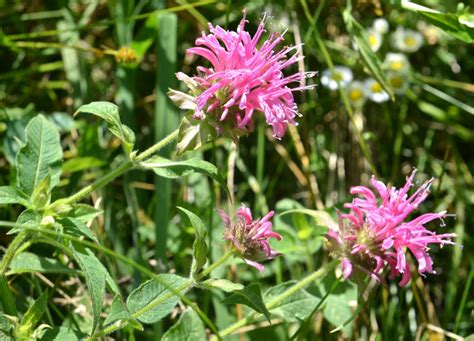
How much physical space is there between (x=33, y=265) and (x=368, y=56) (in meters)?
1.04

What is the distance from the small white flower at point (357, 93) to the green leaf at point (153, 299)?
1353 millimetres

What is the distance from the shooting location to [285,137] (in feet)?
7.78

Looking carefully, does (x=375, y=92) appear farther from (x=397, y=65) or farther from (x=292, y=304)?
(x=292, y=304)

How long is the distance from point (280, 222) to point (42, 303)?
748mm

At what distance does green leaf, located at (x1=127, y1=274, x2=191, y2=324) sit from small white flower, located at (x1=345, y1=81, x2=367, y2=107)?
4.44ft

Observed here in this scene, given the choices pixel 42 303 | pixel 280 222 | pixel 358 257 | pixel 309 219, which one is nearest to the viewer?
pixel 42 303

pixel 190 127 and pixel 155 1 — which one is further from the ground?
pixel 155 1

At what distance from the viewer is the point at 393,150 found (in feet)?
8.16

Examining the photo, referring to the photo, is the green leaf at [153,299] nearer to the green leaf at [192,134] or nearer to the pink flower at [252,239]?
the pink flower at [252,239]

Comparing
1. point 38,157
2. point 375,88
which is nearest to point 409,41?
point 375,88

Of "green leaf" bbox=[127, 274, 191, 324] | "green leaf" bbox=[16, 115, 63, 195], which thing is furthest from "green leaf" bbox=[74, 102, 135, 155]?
"green leaf" bbox=[127, 274, 191, 324]

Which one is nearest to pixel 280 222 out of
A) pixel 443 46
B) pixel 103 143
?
pixel 103 143

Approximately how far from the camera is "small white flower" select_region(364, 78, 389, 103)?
97.0 inches

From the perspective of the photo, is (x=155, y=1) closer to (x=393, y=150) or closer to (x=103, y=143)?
(x=103, y=143)
